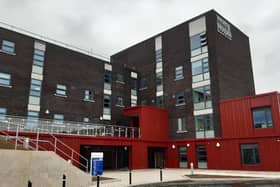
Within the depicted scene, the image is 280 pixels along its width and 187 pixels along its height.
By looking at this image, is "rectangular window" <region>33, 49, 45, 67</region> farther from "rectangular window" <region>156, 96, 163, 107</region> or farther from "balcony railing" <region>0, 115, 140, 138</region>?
"rectangular window" <region>156, 96, 163, 107</region>

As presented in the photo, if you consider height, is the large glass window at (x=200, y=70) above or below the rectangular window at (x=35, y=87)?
above

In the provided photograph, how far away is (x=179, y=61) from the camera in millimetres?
31547

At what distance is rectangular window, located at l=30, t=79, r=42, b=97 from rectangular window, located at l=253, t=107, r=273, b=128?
20464 millimetres

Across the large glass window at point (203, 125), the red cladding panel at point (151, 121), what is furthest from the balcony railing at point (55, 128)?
the large glass window at point (203, 125)

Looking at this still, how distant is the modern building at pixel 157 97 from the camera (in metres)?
23.8

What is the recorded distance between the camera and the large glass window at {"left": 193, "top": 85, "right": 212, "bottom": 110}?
27.8 metres

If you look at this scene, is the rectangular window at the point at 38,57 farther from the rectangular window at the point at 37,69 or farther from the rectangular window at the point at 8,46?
the rectangular window at the point at 8,46

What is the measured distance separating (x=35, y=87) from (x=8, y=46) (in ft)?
14.5

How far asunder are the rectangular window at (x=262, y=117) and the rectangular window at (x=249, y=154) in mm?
1952

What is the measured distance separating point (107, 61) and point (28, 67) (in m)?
10.1

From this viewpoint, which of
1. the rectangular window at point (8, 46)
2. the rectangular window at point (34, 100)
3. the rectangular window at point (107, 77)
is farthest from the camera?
the rectangular window at point (107, 77)

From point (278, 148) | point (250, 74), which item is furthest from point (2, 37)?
point (250, 74)

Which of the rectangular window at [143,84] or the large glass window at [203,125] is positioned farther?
the rectangular window at [143,84]

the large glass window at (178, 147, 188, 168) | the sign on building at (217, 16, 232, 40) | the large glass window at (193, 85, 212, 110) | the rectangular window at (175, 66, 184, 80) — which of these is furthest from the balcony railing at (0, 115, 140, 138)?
the sign on building at (217, 16, 232, 40)
